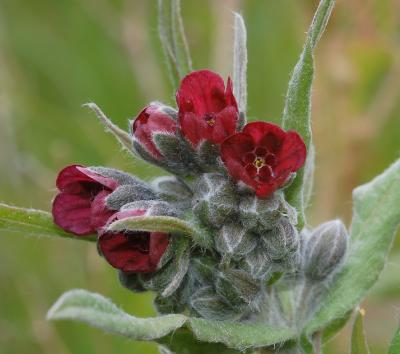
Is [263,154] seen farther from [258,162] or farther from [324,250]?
[324,250]

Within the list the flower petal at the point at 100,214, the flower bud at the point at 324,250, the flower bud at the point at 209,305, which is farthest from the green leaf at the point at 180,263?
the flower bud at the point at 324,250

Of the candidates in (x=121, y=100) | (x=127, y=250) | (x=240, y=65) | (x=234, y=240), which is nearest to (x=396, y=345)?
(x=234, y=240)

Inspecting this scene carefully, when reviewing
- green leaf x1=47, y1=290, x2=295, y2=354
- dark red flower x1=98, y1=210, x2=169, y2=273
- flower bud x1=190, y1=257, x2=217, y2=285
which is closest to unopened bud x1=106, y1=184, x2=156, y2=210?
dark red flower x1=98, y1=210, x2=169, y2=273

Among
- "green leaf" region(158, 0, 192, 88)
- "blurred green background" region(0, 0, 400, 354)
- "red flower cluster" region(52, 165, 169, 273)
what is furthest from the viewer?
"blurred green background" region(0, 0, 400, 354)

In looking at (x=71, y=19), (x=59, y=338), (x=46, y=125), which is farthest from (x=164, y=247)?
(x=71, y=19)

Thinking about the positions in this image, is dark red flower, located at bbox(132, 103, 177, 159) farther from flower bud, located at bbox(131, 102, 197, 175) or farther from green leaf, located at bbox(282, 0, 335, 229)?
green leaf, located at bbox(282, 0, 335, 229)

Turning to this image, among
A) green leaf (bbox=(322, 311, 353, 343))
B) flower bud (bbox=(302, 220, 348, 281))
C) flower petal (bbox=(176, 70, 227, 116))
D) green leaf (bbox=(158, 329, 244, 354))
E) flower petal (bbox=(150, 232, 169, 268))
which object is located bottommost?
green leaf (bbox=(322, 311, 353, 343))
